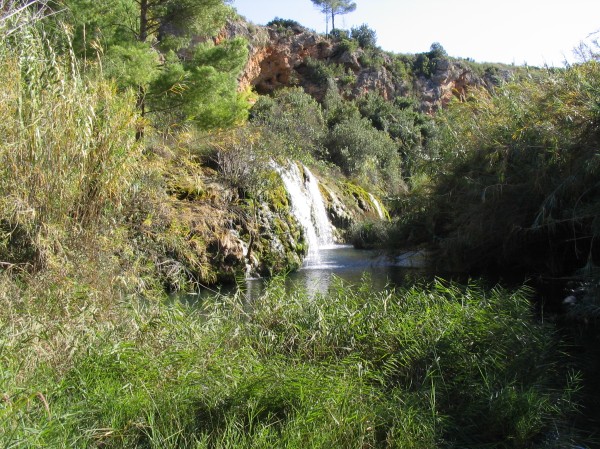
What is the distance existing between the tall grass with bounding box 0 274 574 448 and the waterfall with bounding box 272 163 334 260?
8502mm

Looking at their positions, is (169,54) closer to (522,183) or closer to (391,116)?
(522,183)

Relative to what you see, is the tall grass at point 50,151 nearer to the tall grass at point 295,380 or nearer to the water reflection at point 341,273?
the tall grass at point 295,380

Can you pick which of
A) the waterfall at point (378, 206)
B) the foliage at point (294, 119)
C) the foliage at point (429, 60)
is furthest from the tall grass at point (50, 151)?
the foliage at point (429, 60)

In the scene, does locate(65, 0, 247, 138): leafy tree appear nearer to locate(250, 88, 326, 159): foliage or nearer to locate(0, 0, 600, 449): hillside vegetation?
locate(0, 0, 600, 449): hillside vegetation

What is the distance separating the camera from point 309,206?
1647cm

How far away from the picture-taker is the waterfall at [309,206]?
49.4 feet

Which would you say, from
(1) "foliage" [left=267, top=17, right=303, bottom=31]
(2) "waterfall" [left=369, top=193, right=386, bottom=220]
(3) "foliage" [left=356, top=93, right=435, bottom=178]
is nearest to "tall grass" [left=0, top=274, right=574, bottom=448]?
(2) "waterfall" [left=369, top=193, right=386, bottom=220]

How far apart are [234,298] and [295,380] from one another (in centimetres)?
193

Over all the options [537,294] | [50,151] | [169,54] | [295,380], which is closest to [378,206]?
[169,54]

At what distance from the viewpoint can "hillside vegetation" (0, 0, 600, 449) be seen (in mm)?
4203

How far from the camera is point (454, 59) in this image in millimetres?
44406

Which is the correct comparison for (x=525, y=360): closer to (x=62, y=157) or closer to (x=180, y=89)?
(x=62, y=157)

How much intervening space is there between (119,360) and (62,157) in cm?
232

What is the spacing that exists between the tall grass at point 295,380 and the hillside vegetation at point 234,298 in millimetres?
19
